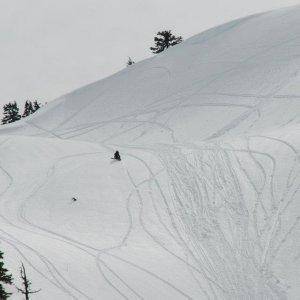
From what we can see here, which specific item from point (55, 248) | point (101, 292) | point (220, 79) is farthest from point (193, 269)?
point (220, 79)

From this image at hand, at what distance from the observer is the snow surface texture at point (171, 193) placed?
29672 millimetres

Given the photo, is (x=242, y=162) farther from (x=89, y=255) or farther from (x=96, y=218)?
(x=89, y=255)

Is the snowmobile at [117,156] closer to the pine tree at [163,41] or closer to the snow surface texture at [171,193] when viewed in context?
the snow surface texture at [171,193]

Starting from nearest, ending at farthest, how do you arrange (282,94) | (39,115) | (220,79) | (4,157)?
(4,157) < (282,94) < (220,79) < (39,115)

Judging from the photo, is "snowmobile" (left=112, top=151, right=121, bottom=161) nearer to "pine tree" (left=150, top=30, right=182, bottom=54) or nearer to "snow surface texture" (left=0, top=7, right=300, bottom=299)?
"snow surface texture" (left=0, top=7, right=300, bottom=299)

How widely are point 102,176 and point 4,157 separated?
492 inches

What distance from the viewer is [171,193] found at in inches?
1578

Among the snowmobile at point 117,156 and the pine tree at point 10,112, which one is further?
the pine tree at point 10,112

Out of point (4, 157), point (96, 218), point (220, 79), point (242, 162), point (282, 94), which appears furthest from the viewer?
point (220, 79)

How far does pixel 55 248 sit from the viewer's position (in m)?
32.1

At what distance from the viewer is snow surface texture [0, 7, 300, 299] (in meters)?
29.7

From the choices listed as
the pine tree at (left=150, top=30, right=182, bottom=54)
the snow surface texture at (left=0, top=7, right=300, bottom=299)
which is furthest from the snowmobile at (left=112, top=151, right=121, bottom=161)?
the pine tree at (left=150, top=30, right=182, bottom=54)

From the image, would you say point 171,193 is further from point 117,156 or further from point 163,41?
point 163,41

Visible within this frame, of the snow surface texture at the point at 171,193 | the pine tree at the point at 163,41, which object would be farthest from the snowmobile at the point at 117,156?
the pine tree at the point at 163,41
